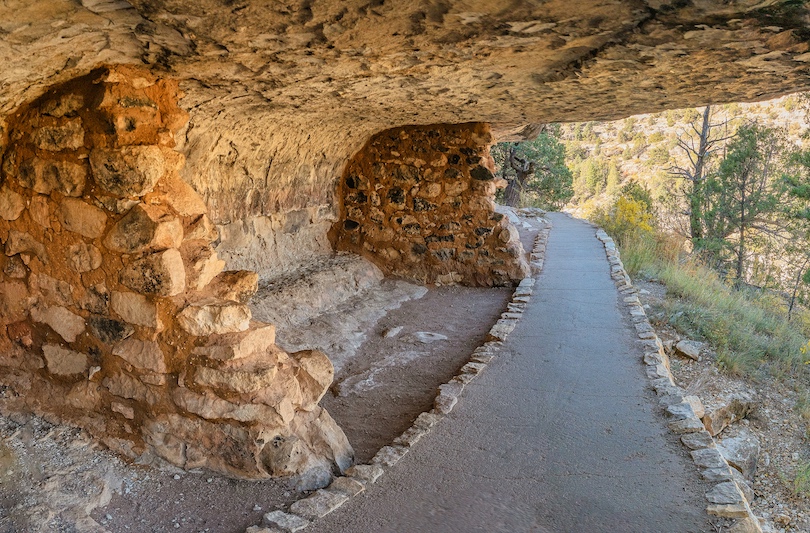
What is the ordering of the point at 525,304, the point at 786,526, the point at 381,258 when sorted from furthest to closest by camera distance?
the point at 381,258, the point at 525,304, the point at 786,526

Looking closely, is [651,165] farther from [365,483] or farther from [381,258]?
[365,483]

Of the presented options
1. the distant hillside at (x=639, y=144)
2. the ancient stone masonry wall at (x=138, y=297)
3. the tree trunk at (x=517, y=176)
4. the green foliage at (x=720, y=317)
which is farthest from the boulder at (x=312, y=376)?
the distant hillside at (x=639, y=144)

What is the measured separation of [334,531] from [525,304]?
3.82 meters

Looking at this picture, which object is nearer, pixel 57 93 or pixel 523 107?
pixel 57 93

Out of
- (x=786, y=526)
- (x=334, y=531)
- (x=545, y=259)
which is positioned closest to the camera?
(x=334, y=531)

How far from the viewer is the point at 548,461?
3.01 metres

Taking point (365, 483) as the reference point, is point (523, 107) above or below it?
above

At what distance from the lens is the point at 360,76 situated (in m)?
2.93

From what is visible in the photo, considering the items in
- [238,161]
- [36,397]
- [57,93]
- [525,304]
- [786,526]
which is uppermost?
[57,93]

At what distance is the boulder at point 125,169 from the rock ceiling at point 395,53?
375 millimetres

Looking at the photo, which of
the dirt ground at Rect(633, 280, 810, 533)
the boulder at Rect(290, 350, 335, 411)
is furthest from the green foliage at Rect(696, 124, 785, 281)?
the boulder at Rect(290, 350, 335, 411)

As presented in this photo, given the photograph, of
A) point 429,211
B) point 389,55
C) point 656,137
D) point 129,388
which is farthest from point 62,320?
point 656,137

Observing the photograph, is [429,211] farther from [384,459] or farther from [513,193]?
[513,193]

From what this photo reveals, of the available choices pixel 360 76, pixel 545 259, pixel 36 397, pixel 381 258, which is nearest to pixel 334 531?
pixel 36 397
